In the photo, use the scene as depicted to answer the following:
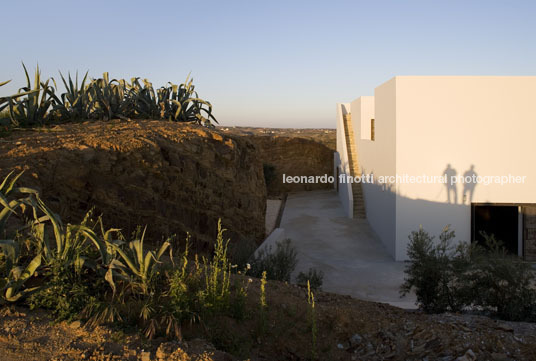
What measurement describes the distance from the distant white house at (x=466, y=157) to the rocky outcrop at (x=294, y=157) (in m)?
13.7

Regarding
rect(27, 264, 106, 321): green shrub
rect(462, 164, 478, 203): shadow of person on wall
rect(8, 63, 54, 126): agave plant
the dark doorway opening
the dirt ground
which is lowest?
the dark doorway opening

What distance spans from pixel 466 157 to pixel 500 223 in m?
2.04

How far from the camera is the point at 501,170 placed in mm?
10578

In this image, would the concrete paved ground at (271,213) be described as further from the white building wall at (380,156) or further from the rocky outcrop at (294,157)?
the white building wall at (380,156)

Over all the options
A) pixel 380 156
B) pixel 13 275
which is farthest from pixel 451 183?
pixel 13 275

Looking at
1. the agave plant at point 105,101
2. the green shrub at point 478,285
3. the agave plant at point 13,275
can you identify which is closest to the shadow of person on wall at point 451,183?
the green shrub at point 478,285

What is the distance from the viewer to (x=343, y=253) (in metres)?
11.7

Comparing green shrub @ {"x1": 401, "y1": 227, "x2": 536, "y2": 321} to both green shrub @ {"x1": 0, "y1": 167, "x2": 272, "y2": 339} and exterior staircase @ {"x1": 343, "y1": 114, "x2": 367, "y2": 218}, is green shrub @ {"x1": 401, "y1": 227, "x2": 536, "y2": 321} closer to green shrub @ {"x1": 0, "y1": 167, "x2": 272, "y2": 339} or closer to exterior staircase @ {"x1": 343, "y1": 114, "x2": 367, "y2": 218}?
green shrub @ {"x1": 0, "y1": 167, "x2": 272, "y2": 339}

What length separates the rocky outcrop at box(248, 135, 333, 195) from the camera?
80.8ft

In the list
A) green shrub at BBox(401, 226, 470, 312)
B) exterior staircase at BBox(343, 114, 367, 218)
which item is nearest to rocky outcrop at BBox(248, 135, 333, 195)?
exterior staircase at BBox(343, 114, 367, 218)

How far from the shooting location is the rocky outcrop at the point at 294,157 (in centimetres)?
2464

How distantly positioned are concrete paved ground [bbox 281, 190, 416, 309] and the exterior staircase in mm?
652

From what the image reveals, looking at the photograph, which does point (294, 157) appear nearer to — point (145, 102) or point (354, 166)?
point (354, 166)

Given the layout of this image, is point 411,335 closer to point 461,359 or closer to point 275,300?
point 461,359
